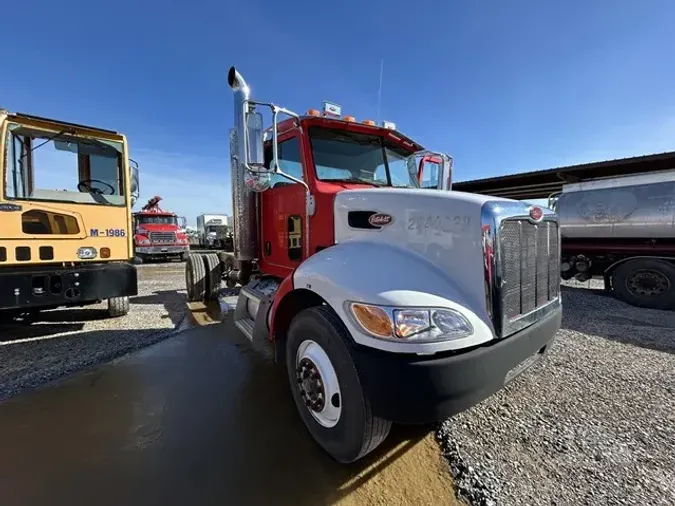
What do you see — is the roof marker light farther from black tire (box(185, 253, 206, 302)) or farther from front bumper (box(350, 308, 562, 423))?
black tire (box(185, 253, 206, 302))

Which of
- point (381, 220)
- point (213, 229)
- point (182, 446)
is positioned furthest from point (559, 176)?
point (213, 229)

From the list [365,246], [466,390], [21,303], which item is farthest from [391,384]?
[21,303]

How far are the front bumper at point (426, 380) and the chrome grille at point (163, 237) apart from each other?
16.6 meters

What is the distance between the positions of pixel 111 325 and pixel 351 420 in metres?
4.89

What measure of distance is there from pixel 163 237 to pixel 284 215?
48.4 feet

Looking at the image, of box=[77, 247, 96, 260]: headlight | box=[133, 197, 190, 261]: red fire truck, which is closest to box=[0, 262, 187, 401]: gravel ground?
box=[77, 247, 96, 260]: headlight

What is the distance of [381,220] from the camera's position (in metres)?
2.45

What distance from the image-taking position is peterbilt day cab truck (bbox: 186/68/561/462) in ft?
5.87

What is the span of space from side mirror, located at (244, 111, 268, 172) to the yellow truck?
3263 millimetres

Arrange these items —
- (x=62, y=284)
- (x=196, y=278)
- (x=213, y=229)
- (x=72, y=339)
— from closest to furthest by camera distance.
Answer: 1. (x=62, y=284)
2. (x=72, y=339)
3. (x=196, y=278)
4. (x=213, y=229)

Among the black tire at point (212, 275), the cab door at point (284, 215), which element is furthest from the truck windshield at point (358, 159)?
the black tire at point (212, 275)

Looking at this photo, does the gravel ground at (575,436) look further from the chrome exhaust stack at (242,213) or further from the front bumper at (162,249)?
the front bumper at (162,249)

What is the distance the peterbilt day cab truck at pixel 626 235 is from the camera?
690cm

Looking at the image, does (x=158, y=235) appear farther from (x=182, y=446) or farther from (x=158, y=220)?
(x=182, y=446)
